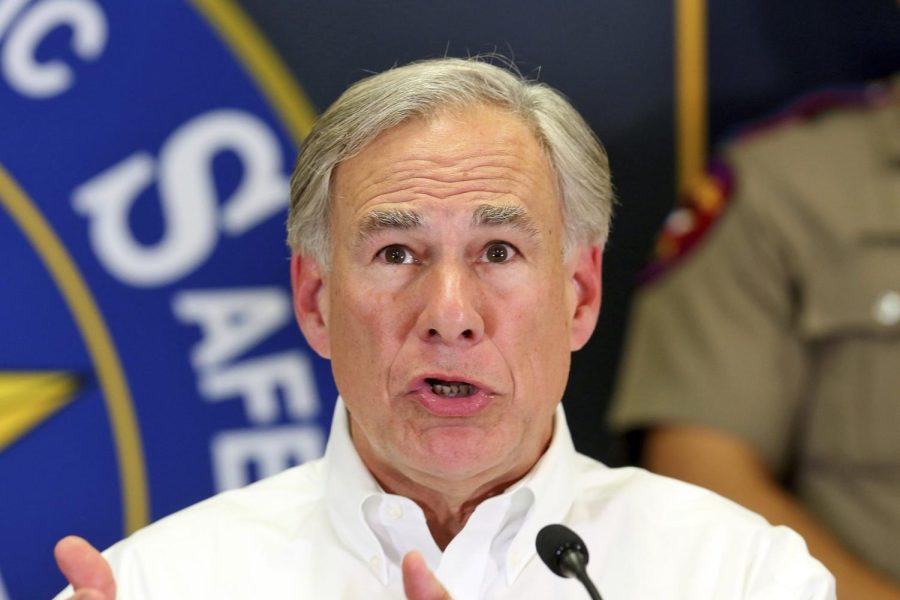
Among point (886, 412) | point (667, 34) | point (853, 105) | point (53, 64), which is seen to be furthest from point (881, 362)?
point (53, 64)

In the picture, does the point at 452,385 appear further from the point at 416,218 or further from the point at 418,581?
the point at 418,581

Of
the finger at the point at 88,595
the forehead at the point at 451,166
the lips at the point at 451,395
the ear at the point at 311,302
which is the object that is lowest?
the finger at the point at 88,595

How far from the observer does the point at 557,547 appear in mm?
1456

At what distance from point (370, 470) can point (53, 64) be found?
3.76 feet

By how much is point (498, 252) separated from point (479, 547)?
349 mm

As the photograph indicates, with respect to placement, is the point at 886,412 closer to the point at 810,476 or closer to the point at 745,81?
the point at 810,476

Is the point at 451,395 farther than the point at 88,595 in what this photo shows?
Yes

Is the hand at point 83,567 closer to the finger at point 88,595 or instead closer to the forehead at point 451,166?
the finger at point 88,595

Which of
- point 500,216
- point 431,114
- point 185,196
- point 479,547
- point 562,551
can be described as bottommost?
point 479,547

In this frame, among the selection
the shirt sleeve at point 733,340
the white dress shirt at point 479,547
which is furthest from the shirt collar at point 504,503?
the shirt sleeve at point 733,340

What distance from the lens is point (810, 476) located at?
2564 millimetres

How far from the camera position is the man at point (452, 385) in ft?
5.46

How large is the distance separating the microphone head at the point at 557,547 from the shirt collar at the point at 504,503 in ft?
0.83

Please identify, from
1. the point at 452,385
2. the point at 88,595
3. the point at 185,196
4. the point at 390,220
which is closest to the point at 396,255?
the point at 390,220
